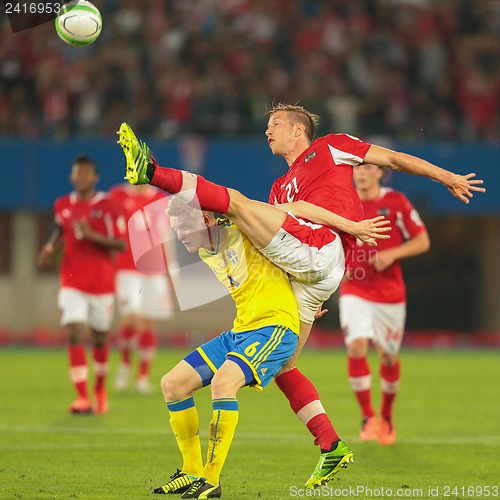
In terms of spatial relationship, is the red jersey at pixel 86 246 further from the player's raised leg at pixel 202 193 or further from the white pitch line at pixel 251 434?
the player's raised leg at pixel 202 193

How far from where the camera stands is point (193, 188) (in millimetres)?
4883

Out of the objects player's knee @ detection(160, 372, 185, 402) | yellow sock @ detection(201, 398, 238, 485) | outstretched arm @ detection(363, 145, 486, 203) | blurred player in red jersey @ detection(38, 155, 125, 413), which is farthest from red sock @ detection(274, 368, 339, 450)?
blurred player in red jersey @ detection(38, 155, 125, 413)

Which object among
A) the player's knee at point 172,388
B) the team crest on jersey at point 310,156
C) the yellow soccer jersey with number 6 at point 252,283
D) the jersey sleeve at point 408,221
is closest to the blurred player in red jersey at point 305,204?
the team crest on jersey at point 310,156

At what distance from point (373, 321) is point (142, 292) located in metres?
5.06

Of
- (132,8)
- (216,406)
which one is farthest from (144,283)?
(132,8)

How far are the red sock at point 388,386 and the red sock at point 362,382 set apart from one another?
0.12 meters

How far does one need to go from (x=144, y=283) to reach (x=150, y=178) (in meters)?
8.01

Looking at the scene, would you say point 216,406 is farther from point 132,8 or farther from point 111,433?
point 132,8

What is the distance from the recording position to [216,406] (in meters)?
5.05

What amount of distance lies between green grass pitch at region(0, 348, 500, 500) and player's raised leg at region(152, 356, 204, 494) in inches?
7.9

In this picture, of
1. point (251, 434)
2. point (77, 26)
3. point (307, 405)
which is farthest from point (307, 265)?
point (251, 434)

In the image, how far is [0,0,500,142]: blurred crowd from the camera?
17906 millimetres

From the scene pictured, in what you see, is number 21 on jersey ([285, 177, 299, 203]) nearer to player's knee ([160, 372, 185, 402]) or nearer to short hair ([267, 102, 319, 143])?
short hair ([267, 102, 319, 143])

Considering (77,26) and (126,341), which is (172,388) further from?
(126,341)
